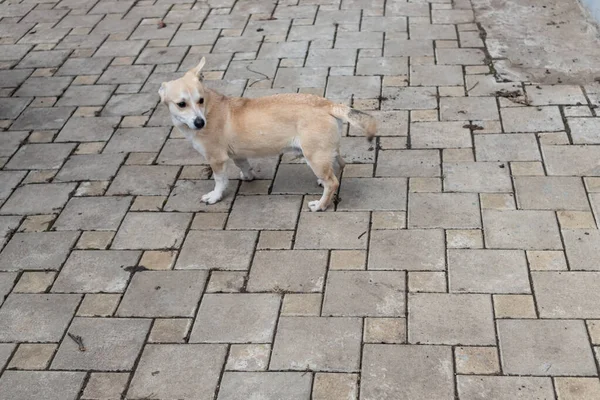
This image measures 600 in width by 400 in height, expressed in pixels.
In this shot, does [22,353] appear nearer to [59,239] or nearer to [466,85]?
[59,239]

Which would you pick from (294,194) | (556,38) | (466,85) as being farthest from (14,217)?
(556,38)

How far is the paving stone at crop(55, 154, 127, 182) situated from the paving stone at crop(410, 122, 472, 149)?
223cm

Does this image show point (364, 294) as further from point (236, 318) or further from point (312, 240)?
point (236, 318)

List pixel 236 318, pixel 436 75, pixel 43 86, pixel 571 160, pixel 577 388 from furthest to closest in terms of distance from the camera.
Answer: pixel 43 86
pixel 436 75
pixel 571 160
pixel 236 318
pixel 577 388

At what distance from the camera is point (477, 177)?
492cm

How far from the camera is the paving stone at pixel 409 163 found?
5051mm

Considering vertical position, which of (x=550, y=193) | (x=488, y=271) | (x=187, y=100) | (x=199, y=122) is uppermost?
(x=187, y=100)

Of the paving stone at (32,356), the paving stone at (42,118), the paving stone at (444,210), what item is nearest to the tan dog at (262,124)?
the paving stone at (444,210)

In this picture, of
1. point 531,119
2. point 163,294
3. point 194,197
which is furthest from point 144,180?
point 531,119

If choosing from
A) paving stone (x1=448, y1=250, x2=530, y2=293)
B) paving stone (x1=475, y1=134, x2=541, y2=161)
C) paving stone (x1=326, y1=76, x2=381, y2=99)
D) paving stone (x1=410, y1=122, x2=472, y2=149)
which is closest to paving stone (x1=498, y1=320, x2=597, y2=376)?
paving stone (x1=448, y1=250, x2=530, y2=293)

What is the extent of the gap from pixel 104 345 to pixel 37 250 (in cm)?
109

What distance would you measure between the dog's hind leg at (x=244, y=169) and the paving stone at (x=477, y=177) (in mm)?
1344

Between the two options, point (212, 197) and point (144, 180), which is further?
point (144, 180)

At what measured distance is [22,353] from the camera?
3.87 metres
